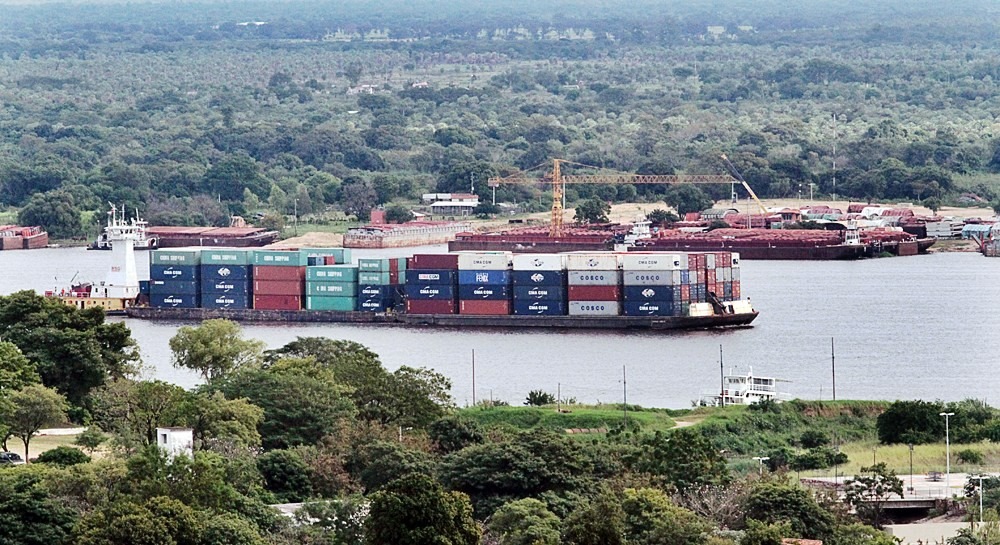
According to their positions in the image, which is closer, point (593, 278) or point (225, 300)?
point (593, 278)

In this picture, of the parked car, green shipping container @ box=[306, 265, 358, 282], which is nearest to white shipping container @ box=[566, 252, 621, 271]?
green shipping container @ box=[306, 265, 358, 282]

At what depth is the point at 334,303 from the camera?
Result: 134 feet

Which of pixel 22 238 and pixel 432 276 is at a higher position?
pixel 22 238

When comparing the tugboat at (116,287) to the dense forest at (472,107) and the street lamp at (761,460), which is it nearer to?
the street lamp at (761,460)

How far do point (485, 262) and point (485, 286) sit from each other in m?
0.46

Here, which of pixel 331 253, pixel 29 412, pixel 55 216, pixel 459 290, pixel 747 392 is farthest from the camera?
pixel 55 216

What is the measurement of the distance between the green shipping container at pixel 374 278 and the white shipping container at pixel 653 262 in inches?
159

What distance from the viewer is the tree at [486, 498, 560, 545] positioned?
57.4 feet

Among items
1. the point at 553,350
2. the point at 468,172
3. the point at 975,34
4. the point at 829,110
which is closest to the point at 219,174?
the point at 468,172

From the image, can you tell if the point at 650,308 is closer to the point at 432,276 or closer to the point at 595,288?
the point at 595,288

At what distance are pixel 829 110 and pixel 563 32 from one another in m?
62.8

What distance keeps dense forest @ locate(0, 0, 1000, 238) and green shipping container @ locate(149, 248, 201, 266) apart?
72.0 ft

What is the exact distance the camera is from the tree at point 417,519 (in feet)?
54.6

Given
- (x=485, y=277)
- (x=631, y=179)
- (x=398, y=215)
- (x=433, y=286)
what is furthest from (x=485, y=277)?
(x=631, y=179)
